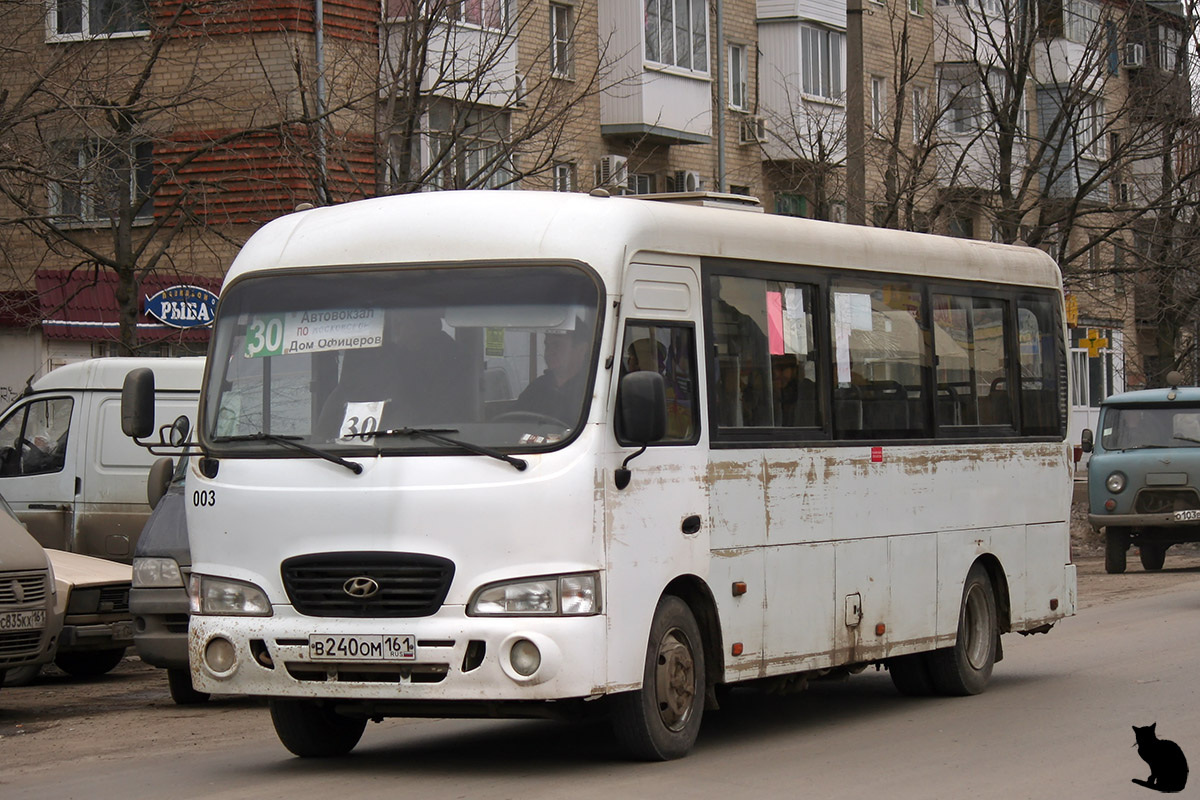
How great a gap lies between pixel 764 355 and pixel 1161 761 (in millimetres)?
2918

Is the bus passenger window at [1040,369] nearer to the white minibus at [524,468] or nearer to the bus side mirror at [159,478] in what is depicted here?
the white minibus at [524,468]

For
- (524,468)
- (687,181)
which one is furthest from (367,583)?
(687,181)

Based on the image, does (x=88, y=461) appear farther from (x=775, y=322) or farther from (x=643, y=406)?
(x=643, y=406)

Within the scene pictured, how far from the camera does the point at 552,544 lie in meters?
8.41

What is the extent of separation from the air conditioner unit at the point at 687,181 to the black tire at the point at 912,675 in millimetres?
26340

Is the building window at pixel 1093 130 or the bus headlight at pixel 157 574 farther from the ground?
the building window at pixel 1093 130

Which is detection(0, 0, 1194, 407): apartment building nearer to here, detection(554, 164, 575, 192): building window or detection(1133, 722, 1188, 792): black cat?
detection(554, 164, 575, 192): building window

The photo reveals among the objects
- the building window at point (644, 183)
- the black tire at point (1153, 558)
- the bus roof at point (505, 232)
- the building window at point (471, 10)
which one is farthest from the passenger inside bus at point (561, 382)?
the building window at point (644, 183)

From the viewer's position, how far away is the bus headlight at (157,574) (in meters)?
12.3

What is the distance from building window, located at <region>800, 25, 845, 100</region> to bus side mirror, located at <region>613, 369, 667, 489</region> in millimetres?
34695

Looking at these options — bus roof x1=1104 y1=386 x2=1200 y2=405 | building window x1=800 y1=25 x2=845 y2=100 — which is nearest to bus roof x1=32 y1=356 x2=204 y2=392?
bus roof x1=1104 y1=386 x2=1200 y2=405

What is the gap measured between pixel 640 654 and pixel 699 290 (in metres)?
2.00

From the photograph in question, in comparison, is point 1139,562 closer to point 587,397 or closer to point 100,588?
point 100,588

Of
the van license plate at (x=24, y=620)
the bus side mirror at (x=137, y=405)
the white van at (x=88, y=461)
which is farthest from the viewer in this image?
the white van at (x=88, y=461)
